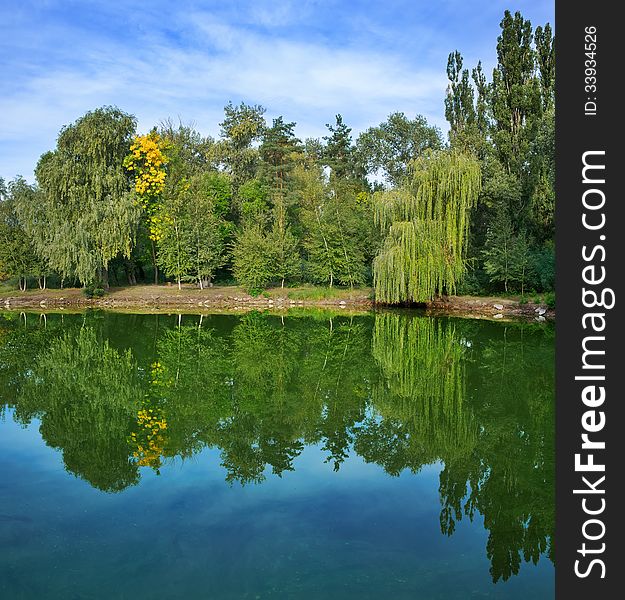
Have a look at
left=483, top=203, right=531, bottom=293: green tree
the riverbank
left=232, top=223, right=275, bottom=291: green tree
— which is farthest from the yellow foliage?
left=483, top=203, right=531, bottom=293: green tree

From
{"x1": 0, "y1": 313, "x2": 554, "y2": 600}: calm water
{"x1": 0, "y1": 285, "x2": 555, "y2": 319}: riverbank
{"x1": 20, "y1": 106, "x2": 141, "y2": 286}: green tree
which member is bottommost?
{"x1": 0, "y1": 313, "x2": 554, "y2": 600}: calm water

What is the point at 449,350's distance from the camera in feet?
56.9

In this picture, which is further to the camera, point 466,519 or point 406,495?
point 406,495

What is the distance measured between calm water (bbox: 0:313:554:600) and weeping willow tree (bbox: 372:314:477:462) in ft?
0.19

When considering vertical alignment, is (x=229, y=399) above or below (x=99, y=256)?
below

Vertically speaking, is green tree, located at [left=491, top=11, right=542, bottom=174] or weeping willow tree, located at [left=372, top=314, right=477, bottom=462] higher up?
green tree, located at [left=491, top=11, right=542, bottom=174]

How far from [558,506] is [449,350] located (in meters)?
12.8

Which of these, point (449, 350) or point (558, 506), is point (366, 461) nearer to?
point (558, 506)

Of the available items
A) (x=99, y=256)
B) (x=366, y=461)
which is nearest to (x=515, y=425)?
(x=366, y=461)

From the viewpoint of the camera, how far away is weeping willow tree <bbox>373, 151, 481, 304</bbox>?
1013 inches

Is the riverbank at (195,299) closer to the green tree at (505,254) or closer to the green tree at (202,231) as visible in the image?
the green tree at (202,231)

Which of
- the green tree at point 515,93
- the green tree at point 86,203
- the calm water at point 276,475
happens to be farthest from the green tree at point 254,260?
the calm water at point 276,475

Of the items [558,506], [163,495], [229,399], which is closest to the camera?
[558,506]

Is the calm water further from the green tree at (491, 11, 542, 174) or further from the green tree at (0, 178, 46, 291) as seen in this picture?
the green tree at (0, 178, 46, 291)
